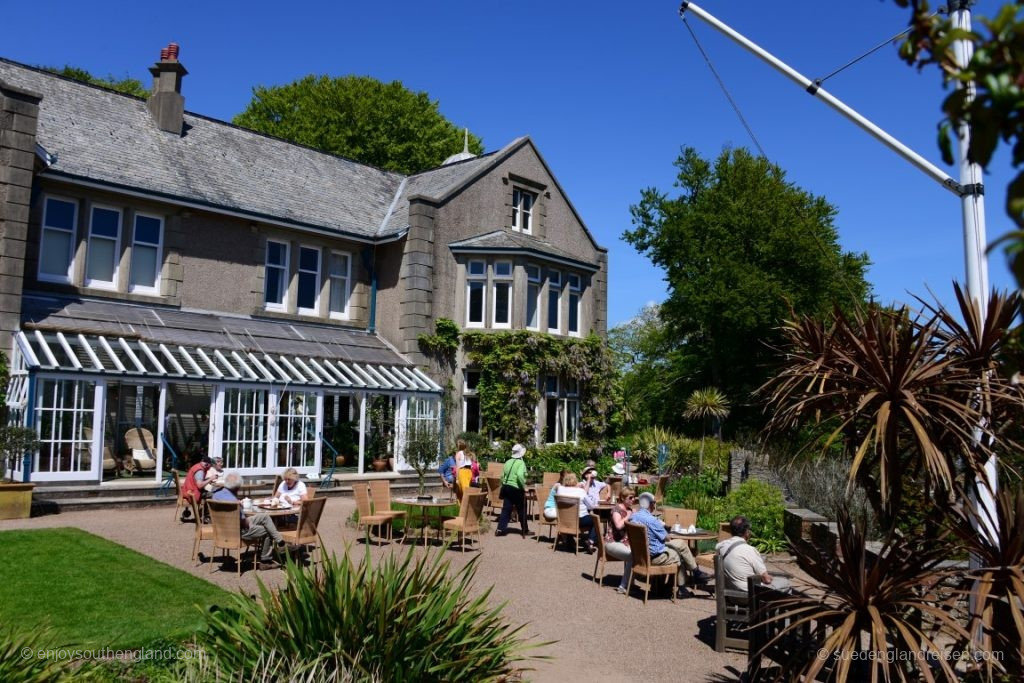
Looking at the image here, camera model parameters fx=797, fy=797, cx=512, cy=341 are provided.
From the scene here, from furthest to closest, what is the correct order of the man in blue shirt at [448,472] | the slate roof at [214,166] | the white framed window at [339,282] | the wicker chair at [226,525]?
the white framed window at [339,282]
the slate roof at [214,166]
the man in blue shirt at [448,472]
the wicker chair at [226,525]

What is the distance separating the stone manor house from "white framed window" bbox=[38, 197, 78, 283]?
4cm

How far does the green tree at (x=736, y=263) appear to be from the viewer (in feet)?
114

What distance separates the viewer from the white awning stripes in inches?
618

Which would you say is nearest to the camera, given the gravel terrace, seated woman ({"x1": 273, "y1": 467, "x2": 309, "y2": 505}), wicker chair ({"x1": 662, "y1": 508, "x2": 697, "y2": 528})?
the gravel terrace

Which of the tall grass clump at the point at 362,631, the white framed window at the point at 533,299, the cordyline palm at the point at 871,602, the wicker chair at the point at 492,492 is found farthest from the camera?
the white framed window at the point at 533,299

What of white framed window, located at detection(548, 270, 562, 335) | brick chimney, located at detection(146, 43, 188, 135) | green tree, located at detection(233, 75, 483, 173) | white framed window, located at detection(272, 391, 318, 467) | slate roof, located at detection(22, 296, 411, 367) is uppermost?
green tree, located at detection(233, 75, 483, 173)

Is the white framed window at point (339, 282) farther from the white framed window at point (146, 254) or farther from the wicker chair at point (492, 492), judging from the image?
the wicker chair at point (492, 492)

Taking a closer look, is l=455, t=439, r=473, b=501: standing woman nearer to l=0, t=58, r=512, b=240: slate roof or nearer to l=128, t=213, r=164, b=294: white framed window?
l=128, t=213, r=164, b=294: white framed window

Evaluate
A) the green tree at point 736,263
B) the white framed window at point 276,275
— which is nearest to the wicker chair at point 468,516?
the white framed window at point 276,275

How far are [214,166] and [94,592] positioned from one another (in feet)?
52.1

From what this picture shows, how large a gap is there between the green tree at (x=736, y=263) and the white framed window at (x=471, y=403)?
14346 mm

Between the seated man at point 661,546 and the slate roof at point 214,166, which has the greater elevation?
the slate roof at point 214,166

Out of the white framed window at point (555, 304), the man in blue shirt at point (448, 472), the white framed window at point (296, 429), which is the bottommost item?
the man in blue shirt at point (448, 472)

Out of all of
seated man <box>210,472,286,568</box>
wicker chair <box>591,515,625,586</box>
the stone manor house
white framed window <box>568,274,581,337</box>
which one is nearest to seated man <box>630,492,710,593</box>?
wicker chair <box>591,515,625,586</box>
